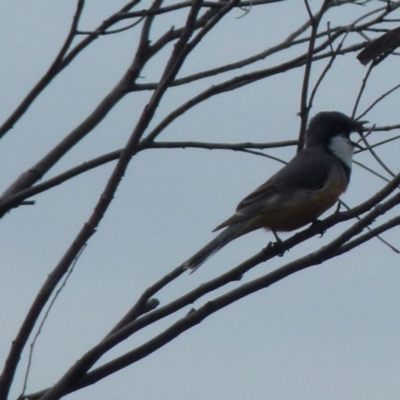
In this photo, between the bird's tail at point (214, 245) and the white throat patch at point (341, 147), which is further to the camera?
the white throat patch at point (341, 147)

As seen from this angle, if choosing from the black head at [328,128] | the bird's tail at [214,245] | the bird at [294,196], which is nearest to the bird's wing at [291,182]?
the bird at [294,196]

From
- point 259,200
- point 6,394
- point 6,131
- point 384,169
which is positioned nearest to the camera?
point 6,394

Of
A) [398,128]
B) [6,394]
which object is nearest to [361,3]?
[398,128]

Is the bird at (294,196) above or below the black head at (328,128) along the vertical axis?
below

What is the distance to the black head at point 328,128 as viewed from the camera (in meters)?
7.37

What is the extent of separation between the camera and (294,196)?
6.27 m

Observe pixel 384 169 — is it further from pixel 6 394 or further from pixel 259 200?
→ pixel 6 394

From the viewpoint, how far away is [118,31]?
437 centimetres

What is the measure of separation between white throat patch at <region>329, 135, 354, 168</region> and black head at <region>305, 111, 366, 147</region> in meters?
0.05

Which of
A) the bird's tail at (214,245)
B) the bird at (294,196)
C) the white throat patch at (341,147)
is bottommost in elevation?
the bird's tail at (214,245)

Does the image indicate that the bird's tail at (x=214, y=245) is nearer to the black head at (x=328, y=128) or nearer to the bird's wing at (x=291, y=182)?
the bird's wing at (x=291, y=182)

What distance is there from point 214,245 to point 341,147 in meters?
2.43

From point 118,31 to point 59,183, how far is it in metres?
0.83

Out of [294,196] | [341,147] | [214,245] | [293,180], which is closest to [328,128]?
[341,147]
